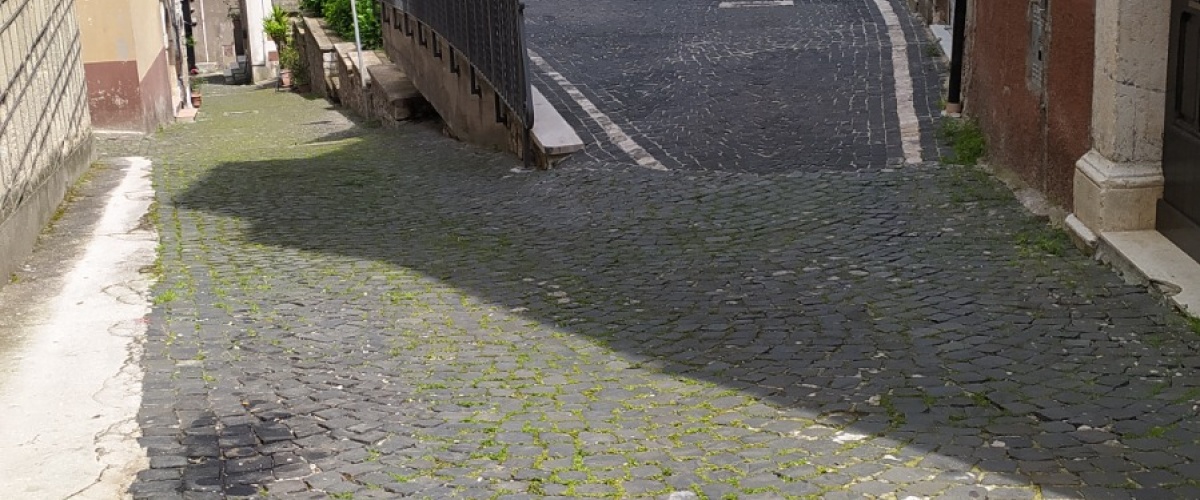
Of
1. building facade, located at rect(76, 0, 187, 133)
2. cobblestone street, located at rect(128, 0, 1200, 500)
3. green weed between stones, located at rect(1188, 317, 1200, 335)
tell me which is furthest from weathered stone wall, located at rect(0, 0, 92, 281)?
green weed between stones, located at rect(1188, 317, 1200, 335)

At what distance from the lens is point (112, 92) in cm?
1703

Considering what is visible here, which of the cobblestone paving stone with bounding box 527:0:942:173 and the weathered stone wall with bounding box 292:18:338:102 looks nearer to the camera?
the cobblestone paving stone with bounding box 527:0:942:173

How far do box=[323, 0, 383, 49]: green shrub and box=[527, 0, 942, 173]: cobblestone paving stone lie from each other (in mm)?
7793

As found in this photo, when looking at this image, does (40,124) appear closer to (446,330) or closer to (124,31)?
(446,330)

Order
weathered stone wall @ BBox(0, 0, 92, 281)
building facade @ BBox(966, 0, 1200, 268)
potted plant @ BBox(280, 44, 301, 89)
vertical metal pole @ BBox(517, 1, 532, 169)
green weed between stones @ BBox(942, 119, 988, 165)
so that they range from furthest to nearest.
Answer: potted plant @ BBox(280, 44, 301, 89) < vertical metal pole @ BBox(517, 1, 532, 169) < green weed between stones @ BBox(942, 119, 988, 165) < weathered stone wall @ BBox(0, 0, 92, 281) < building facade @ BBox(966, 0, 1200, 268)

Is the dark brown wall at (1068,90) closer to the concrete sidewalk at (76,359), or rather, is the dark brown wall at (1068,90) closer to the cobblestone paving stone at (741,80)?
the cobblestone paving stone at (741,80)

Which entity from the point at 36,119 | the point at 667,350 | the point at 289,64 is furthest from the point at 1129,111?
the point at 289,64

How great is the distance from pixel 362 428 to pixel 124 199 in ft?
20.3

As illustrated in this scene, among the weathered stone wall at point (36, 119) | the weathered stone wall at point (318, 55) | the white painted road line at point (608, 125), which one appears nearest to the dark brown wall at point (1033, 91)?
the white painted road line at point (608, 125)

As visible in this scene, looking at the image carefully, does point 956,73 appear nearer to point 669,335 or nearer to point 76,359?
point 669,335

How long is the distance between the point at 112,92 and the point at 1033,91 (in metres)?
11.5

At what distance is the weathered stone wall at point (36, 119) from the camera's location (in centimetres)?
866

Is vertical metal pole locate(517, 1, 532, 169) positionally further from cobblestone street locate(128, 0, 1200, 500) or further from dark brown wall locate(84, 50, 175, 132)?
dark brown wall locate(84, 50, 175, 132)

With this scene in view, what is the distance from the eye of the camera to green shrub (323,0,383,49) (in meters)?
25.3
